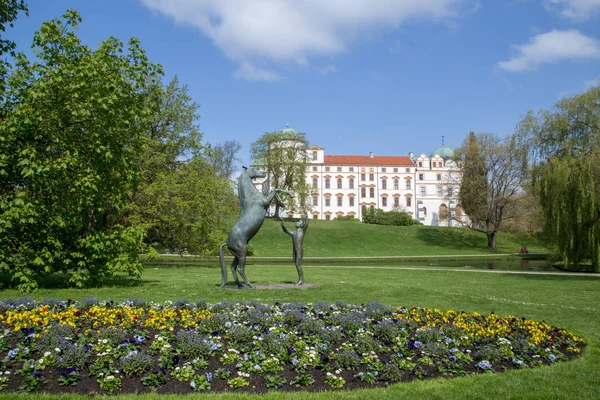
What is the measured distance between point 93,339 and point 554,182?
23848 mm

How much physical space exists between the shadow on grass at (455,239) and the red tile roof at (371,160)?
44.4 m

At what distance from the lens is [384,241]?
2192 inches

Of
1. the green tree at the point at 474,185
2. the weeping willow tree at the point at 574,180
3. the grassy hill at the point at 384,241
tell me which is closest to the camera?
the weeping willow tree at the point at 574,180

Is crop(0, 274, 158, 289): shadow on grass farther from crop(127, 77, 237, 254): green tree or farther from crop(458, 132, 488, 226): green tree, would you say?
crop(458, 132, 488, 226): green tree

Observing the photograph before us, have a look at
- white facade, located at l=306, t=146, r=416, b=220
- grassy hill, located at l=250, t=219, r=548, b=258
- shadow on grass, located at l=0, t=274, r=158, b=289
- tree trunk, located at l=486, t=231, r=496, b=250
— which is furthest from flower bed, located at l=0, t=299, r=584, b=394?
white facade, located at l=306, t=146, r=416, b=220

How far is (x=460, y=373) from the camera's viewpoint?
265 inches

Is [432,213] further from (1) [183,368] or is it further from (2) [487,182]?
(1) [183,368]

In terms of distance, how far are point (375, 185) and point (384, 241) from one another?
154 ft

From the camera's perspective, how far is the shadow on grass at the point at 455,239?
53.4m

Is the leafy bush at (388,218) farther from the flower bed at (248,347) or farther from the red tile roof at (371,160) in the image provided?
the flower bed at (248,347)

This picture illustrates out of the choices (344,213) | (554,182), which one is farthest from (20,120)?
(344,213)

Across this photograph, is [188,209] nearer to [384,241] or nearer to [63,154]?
[63,154]

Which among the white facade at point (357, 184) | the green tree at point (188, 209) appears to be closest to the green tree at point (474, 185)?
the green tree at point (188, 209)

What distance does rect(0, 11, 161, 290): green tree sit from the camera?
12.9 metres
